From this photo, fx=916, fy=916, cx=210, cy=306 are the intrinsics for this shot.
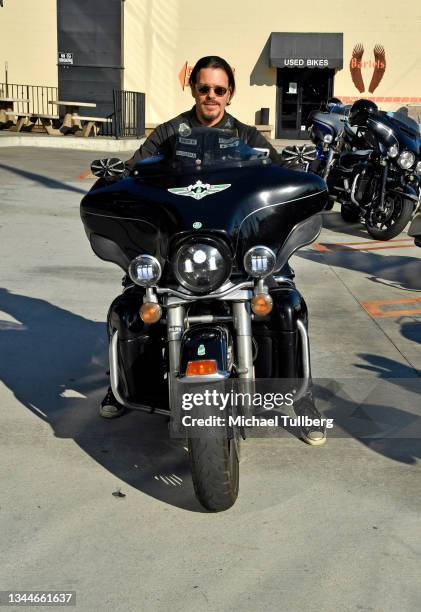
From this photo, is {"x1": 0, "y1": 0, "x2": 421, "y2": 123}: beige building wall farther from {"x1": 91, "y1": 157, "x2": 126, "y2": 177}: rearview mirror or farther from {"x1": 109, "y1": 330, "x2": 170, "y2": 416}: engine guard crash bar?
{"x1": 109, "y1": 330, "x2": 170, "y2": 416}: engine guard crash bar

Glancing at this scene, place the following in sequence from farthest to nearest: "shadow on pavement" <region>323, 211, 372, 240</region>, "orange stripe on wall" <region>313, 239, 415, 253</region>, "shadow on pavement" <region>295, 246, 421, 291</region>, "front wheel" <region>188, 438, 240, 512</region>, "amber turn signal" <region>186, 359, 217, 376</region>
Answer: "shadow on pavement" <region>323, 211, 372, 240</region> < "orange stripe on wall" <region>313, 239, 415, 253</region> < "shadow on pavement" <region>295, 246, 421, 291</region> < "front wheel" <region>188, 438, 240, 512</region> < "amber turn signal" <region>186, 359, 217, 376</region>

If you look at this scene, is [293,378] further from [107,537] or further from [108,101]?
[108,101]

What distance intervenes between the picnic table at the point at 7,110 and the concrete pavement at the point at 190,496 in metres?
18.1

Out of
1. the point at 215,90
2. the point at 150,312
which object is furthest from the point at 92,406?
the point at 215,90

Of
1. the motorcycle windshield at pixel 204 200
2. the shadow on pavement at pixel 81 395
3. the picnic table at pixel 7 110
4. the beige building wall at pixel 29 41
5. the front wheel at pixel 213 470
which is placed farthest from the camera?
the beige building wall at pixel 29 41

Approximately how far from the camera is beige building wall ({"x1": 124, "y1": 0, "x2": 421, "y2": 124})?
28453 mm

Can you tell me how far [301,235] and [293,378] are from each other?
624mm

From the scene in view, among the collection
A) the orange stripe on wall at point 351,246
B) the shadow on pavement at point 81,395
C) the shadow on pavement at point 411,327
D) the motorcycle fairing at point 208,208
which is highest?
the motorcycle fairing at point 208,208

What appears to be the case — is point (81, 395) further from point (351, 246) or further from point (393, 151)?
point (393, 151)

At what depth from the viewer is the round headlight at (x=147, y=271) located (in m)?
3.61

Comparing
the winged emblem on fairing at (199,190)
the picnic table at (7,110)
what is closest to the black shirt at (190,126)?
the winged emblem on fairing at (199,190)

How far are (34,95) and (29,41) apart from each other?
170 cm

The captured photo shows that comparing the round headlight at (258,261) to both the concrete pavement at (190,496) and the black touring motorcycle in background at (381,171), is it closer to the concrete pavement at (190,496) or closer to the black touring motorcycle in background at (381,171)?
the concrete pavement at (190,496)

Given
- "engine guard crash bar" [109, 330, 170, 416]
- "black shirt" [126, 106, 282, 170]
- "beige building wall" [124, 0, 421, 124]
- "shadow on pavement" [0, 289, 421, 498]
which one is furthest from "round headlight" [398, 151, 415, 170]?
"beige building wall" [124, 0, 421, 124]
